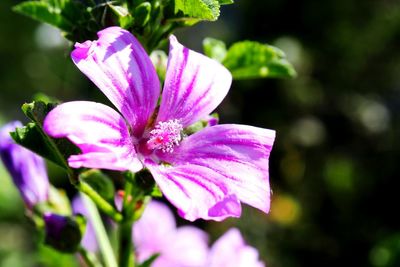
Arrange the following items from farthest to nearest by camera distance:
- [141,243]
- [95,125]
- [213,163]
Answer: [141,243]
[213,163]
[95,125]

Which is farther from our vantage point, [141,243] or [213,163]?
[141,243]

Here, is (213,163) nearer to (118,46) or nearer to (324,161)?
(118,46)

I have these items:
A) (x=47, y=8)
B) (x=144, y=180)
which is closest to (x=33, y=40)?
(x=47, y=8)

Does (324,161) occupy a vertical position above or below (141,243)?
below

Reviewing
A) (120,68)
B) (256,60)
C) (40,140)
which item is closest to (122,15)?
(120,68)

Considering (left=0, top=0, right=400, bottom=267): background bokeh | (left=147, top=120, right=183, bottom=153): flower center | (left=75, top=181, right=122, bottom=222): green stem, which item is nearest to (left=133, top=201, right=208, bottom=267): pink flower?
(left=75, top=181, right=122, bottom=222): green stem

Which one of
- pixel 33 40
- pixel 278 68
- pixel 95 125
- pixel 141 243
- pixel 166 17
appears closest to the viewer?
pixel 95 125
